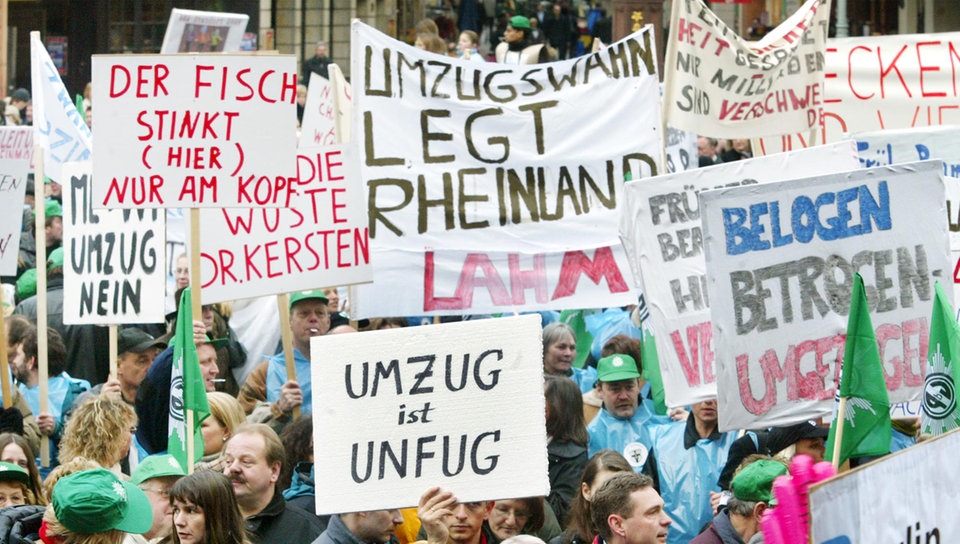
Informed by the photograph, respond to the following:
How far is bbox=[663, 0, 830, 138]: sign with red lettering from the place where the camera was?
9852mm

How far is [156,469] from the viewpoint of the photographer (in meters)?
6.56

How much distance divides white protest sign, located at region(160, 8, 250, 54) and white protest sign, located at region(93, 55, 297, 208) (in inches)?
333

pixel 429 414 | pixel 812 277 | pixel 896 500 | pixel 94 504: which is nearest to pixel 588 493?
pixel 812 277

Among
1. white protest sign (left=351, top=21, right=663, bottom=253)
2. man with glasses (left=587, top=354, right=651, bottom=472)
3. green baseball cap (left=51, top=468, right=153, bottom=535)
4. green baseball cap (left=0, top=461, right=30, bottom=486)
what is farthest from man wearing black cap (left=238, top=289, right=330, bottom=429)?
green baseball cap (left=51, top=468, right=153, bottom=535)

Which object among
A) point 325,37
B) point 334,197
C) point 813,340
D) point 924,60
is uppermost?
point 325,37

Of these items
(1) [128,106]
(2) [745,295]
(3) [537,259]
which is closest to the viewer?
(2) [745,295]

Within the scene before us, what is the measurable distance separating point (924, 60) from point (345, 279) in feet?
13.8

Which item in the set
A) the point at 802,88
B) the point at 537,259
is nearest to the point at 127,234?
the point at 537,259

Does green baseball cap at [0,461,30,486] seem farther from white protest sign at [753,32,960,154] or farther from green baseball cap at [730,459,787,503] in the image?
white protest sign at [753,32,960,154]

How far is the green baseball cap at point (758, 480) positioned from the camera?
6336 mm

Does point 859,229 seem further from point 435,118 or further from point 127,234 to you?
point 127,234

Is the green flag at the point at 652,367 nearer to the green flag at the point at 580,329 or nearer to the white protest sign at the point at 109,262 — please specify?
the green flag at the point at 580,329

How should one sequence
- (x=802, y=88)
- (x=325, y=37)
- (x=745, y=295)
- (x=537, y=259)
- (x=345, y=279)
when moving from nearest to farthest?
(x=745, y=295) < (x=345, y=279) < (x=537, y=259) < (x=802, y=88) < (x=325, y=37)

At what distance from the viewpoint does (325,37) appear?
36.1 meters
